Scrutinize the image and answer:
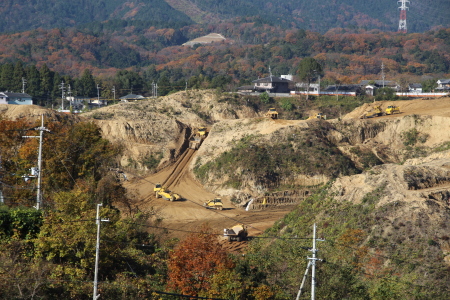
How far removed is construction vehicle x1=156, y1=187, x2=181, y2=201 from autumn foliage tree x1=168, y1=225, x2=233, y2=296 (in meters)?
26.4

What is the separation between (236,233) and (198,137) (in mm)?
26195

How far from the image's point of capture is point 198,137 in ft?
226

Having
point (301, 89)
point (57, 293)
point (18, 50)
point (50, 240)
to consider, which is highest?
point (18, 50)

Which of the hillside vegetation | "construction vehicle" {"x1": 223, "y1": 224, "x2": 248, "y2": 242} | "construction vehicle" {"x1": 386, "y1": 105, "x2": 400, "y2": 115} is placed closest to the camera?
the hillside vegetation

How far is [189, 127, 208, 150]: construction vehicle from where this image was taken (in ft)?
221

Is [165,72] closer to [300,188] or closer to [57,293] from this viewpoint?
[300,188]

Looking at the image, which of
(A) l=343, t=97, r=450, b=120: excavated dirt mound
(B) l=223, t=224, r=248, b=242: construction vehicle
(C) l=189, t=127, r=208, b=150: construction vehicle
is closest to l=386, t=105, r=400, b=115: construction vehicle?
(A) l=343, t=97, r=450, b=120: excavated dirt mound

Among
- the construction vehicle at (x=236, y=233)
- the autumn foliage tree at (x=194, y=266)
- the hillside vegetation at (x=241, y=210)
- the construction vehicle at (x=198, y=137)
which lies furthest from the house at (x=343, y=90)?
the autumn foliage tree at (x=194, y=266)

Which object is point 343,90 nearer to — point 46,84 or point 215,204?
point 46,84

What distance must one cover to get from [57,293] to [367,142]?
160 ft

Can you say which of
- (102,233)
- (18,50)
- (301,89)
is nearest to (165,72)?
(18,50)

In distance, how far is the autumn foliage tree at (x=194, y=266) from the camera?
26422 mm

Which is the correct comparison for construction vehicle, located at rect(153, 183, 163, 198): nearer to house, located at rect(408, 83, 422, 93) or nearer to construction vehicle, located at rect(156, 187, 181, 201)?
construction vehicle, located at rect(156, 187, 181, 201)

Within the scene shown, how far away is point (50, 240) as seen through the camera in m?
26.0
